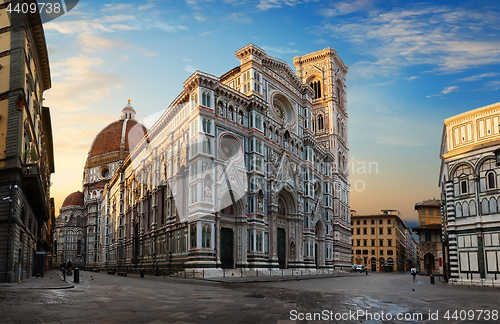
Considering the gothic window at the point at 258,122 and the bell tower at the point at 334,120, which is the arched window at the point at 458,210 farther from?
the bell tower at the point at 334,120

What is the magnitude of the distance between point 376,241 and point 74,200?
81899 mm

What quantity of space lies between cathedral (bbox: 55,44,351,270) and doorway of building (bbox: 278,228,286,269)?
0.12 m

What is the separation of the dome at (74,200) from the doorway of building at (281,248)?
265 feet

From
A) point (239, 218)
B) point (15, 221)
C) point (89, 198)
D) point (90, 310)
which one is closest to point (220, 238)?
point (239, 218)

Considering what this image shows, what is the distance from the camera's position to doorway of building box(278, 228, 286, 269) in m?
52.9

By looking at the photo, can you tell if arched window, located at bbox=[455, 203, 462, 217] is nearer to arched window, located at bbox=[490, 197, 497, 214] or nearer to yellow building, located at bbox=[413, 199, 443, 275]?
arched window, located at bbox=[490, 197, 497, 214]

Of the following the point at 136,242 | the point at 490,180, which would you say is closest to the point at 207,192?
the point at 490,180

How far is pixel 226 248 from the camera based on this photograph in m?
44.4

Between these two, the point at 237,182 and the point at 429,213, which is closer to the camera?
the point at 237,182

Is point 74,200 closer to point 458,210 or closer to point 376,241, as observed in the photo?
point 376,241

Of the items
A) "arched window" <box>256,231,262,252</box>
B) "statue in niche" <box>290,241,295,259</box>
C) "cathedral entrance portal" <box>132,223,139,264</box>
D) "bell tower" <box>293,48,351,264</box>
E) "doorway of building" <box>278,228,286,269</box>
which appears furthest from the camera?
"bell tower" <box>293,48,351,264</box>

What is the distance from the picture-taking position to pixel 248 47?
51.8 meters

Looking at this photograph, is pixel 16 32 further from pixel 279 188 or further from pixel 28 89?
→ pixel 279 188

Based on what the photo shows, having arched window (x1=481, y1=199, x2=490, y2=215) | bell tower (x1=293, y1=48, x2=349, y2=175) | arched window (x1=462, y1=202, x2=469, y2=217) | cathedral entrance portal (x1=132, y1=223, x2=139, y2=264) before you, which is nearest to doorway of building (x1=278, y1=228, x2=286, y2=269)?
cathedral entrance portal (x1=132, y1=223, x2=139, y2=264)
